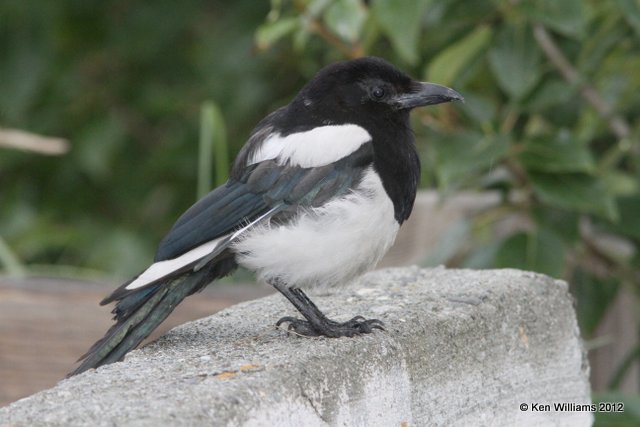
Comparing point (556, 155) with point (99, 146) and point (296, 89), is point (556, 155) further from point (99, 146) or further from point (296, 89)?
point (99, 146)

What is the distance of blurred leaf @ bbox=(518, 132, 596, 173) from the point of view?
3117mm

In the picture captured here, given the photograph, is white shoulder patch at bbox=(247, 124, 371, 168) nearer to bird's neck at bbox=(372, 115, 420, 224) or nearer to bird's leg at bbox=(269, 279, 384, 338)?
bird's neck at bbox=(372, 115, 420, 224)

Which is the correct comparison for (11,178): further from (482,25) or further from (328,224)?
(328,224)

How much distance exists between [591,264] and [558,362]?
4.38ft

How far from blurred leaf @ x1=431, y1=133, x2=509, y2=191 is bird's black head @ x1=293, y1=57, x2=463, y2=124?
392mm

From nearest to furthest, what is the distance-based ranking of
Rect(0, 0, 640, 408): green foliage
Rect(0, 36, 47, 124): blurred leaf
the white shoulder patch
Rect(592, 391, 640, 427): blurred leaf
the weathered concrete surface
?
1. the weathered concrete surface
2. the white shoulder patch
3. Rect(592, 391, 640, 427): blurred leaf
4. Rect(0, 0, 640, 408): green foliage
5. Rect(0, 36, 47, 124): blurred leaf

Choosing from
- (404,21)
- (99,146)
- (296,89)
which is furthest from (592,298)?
(99,146)

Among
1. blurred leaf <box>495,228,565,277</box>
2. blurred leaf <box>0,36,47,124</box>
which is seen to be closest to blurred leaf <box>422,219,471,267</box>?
blurred leaf <box>495,228,565,277</box>

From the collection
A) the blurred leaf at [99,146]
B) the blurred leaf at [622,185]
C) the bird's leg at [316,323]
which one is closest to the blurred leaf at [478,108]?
Answer: the blurred leaf at [622,185]

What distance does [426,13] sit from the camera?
3.35 m

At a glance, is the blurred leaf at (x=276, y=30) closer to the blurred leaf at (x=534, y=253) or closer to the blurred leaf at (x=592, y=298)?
the blurred leaf at (x=534, y=253)

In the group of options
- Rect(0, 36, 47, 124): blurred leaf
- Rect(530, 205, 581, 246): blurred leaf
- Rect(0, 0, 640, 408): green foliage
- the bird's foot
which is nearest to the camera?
the bird's foot

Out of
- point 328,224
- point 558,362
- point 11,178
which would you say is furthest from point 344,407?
point 11,178

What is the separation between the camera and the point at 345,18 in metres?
3.12
